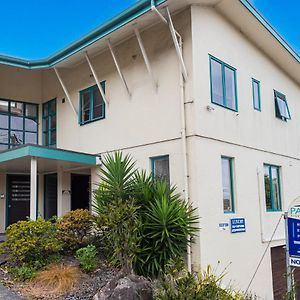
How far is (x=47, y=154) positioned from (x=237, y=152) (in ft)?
17.4

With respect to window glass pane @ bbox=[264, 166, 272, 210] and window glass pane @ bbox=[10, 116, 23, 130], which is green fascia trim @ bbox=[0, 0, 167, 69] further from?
window glass pane @ bbox=[264, 166, 272, 210]

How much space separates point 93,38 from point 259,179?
21.2ft

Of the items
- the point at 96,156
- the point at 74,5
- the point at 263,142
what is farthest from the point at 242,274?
the point at 74,5

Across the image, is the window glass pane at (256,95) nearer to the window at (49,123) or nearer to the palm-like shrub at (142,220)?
the palm-like shrub at (142,220)

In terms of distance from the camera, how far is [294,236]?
720 cm

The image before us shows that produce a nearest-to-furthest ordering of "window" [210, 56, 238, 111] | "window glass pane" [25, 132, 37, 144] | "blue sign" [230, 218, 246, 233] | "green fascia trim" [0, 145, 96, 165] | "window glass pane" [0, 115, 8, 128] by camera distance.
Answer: "green fascia trim" [0, 145, 96, 165]
"blue sign" [230, 218, 246, 233]
"window" [210, 56, 238, 111]
"window glass pane" [0, 115, 8, 128]
"window glass pane" [25, 132, 37, 144]

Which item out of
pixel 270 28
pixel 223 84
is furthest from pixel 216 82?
pixel 270 28

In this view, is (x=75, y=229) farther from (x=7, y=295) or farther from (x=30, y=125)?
(x=30, y=125)

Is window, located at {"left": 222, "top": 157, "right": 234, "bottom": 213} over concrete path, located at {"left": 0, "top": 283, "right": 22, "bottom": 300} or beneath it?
over

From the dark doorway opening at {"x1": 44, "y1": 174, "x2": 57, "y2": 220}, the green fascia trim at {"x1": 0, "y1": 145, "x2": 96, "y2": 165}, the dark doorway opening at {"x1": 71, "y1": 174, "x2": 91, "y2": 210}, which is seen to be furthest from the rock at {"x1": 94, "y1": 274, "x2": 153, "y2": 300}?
the dark doorway opening at {"x1": 44, "y1": 174, "x2": 57, "y2": 220}

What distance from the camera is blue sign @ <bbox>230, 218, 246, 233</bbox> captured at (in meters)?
9.89

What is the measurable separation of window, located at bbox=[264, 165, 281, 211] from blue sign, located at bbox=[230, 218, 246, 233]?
1833 mm

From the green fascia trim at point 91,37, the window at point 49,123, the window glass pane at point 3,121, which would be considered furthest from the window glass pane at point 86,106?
the window glass pane at point 3,121

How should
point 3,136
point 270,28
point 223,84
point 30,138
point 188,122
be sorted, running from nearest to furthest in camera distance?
1. point 188,122
2. point 223,84
3. point 270,28
4. point 3,136
5. point 30,138
